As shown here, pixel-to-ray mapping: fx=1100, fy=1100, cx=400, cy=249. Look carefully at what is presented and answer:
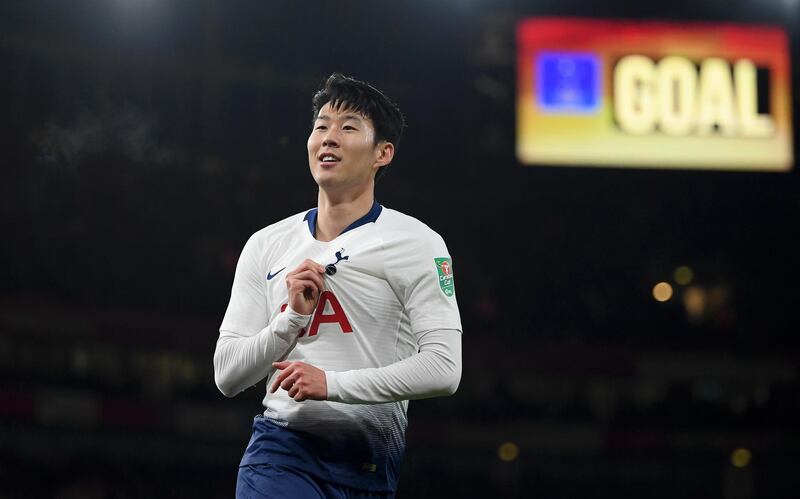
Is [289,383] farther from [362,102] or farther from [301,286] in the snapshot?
[362,102]

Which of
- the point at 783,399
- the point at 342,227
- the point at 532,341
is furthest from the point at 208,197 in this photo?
the point at 342,227

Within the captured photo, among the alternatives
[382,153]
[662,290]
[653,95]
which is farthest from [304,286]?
[662,290]

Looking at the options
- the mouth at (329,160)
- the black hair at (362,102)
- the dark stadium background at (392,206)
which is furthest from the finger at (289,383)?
the dark stadium background at (392,206)

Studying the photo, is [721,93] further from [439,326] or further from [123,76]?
[439,326]

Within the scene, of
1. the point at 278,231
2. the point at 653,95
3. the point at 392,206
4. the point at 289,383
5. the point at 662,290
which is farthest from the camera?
the point at 662,290

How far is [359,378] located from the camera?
2.43m

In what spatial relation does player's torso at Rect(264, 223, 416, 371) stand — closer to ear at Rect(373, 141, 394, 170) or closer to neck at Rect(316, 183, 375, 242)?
neck at Rect(316, 183, 375, 242)

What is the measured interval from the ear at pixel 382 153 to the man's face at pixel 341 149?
0.01 m

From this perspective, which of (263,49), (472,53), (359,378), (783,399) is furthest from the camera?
(783,399)

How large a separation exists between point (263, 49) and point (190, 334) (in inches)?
154

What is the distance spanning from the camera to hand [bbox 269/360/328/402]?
234 centimetres

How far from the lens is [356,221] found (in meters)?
2.74

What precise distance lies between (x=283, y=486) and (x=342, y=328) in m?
0.39

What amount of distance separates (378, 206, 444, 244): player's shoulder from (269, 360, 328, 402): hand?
440mm
